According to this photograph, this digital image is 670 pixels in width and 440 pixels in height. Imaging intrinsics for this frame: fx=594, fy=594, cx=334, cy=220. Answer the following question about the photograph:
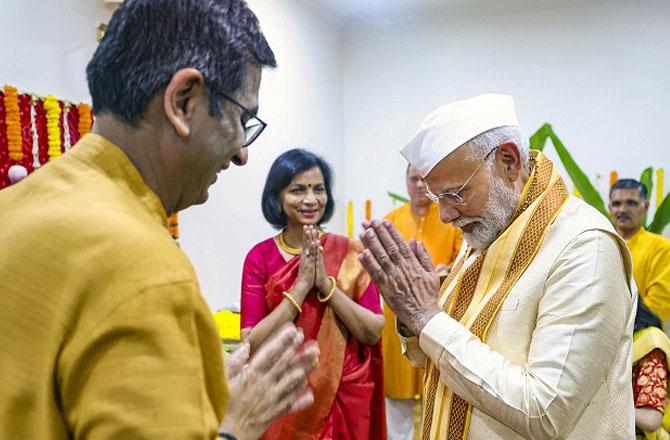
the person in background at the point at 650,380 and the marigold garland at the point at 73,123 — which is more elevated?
the marigold garland at the point at 73,123

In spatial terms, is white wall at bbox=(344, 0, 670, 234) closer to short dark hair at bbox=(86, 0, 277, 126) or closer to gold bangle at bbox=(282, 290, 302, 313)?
gold bangle at bbox=(282, 290, 302, 313)

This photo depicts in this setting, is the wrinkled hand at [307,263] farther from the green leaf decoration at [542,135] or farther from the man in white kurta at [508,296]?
the green leaf decoration at [542,135]

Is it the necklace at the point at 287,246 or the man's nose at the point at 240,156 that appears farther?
the necklace at the point at 287,246

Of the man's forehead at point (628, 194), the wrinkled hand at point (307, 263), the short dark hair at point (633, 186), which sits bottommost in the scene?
the wrinkled hand at point (307, 263)

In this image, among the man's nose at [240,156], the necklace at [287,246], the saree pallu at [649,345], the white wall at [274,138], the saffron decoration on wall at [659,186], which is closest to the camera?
the man's nose at [240,156]

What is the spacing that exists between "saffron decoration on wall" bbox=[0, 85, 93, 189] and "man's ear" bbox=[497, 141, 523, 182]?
1.76 metres

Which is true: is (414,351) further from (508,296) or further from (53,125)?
(53,125)

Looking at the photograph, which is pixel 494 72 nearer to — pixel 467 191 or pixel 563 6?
pixel 563 6

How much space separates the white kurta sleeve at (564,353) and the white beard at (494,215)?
239 millimetres

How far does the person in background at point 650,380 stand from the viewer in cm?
231

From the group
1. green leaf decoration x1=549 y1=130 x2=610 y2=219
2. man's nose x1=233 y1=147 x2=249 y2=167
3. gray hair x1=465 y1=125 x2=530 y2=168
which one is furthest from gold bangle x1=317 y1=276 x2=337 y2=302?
green leaf decoration x1=549 y1=130 x2=610 y2=219

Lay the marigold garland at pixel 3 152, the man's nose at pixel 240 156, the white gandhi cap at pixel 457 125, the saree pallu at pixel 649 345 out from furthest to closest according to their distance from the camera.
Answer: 1. the saree pallu at pixel 649 345
2. the marigold garland at pixel 3 152
3. the white gandhi cap at pixel 457 125
4. the man's nose at pixel 240 156

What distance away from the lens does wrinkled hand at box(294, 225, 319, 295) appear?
8.11 feet

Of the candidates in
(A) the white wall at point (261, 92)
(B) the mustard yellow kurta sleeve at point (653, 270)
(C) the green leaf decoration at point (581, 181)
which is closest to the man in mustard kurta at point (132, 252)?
(A) the white wall at point (261, 92)
